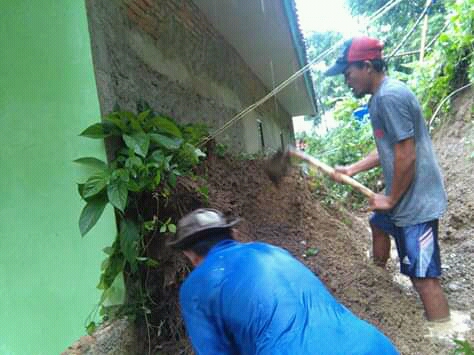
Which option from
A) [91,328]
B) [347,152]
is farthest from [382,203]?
[347,152]

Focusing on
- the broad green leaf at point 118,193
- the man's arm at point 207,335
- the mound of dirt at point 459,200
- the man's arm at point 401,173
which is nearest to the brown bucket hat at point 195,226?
the man's arm at point 207,335

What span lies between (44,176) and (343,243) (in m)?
2.68

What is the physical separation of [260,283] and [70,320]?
180 cm

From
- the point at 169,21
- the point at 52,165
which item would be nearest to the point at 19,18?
the point at 52,165

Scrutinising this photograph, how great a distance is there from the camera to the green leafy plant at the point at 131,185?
2.44 meters

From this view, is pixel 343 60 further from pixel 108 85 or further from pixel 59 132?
pixel 59 132

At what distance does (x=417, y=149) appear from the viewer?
9.73 feet

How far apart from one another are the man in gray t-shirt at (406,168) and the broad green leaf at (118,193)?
5.71ft

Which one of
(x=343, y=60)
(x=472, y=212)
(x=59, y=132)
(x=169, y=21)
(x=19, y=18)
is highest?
(x=169, y=21)

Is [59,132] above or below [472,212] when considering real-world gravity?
above

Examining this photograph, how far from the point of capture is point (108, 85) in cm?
279

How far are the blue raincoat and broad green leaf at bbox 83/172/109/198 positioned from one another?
929 millimetres

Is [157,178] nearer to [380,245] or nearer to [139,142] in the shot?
[139,142]

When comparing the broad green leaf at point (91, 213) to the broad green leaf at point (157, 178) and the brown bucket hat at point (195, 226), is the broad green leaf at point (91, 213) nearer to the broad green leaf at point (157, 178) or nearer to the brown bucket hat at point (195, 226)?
the broad green leaf at point (157, 178)
